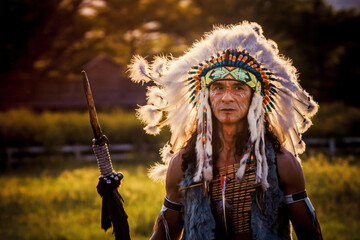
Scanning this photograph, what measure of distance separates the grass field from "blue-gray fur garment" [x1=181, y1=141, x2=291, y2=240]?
3813 mm

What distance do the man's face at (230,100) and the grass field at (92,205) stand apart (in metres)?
4.00

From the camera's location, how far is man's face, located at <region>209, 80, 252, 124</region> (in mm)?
2734

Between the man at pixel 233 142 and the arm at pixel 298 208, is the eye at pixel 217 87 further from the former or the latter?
the arm at pixel 298 208

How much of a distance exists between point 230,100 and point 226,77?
0.15m

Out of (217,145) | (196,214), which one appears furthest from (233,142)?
(196,214)

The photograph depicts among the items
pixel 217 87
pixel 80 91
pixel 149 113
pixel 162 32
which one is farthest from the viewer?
pixel 162 32

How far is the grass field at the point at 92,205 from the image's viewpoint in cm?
664

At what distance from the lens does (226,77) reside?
9.01 ft

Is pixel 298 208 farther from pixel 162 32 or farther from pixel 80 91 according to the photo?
pixel 162 32

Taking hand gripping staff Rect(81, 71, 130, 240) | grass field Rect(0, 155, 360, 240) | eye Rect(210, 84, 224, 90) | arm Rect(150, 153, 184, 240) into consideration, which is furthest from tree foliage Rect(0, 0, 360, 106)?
hand gripping staff Rect(81, 71, 130, 240)

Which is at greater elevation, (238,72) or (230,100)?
(238,72)

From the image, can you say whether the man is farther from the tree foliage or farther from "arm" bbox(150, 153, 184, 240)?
the tree foliage

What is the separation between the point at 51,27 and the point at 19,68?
3932mm

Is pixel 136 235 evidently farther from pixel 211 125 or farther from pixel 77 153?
pixel 77 153
